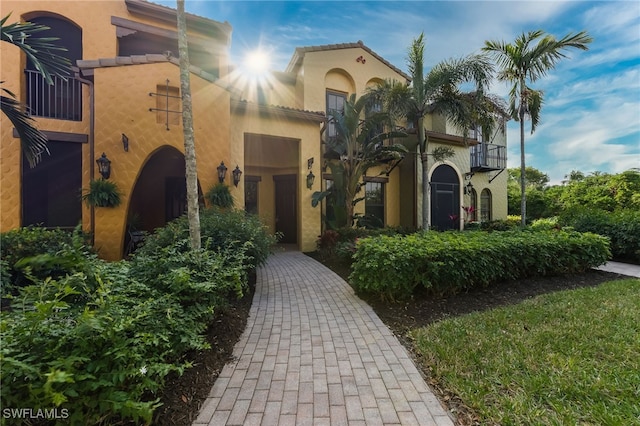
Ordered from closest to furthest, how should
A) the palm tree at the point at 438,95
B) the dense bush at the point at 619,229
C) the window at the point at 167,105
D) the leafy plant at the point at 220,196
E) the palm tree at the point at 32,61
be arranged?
the palm tree at the point at 32,61
the window at the point at 167,105
the leafy plant at the point at 220,196
the dense bush at the point at 619,229
the palm tree at the point at 438,95

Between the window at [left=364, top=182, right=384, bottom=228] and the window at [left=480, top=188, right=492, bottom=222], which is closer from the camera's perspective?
the window at [left=364, top=182, right=384, bottom=228]

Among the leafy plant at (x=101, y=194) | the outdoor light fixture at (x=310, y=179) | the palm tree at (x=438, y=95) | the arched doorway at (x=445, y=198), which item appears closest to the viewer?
the leafy plant at (x=101, y=194)

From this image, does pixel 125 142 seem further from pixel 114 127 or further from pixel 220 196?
pixel 220 196

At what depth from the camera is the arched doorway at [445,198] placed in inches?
559

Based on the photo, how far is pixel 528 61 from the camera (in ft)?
36.9

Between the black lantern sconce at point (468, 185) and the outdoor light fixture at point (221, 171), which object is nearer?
the outdoor light fixture at point (221, 171)

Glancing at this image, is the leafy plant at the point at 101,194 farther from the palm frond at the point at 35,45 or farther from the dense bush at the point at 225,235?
the palm frond at the point at 35,45

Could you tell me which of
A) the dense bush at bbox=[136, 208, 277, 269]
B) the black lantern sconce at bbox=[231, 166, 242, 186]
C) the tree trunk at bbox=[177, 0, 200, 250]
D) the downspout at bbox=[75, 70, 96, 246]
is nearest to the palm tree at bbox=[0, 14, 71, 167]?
the downspout at bbox=[75, 70, 96, 246]

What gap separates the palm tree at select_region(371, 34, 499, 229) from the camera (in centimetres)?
931

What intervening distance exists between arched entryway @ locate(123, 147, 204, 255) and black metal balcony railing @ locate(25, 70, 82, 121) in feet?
8.58

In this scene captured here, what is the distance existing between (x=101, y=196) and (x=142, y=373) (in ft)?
23.7

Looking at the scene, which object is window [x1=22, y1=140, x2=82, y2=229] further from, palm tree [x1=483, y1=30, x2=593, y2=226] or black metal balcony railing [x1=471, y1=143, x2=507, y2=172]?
black metal balcony railing [x1=471, y1=143, x2=507, y2=172]

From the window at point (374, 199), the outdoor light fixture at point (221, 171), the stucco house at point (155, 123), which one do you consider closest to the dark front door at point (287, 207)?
the stucco house at point (155, 123)

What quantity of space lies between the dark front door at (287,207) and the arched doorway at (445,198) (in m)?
7.32
